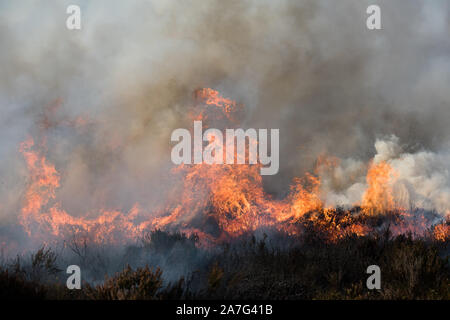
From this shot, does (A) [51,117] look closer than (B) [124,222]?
No

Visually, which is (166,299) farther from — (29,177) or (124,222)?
(29,177)

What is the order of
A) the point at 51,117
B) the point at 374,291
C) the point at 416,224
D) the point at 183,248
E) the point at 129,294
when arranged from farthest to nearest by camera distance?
the point at 51,117 → the point at 416,224 → the point at 183,248 → the point at 374,291 → the point at 129,294

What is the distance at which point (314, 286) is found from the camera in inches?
278

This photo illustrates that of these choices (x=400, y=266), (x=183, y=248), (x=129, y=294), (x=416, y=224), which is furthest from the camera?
(x=416, y=224)

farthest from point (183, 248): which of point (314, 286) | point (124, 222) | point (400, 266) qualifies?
point (124, 222)

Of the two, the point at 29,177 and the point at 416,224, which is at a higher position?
the point at 29,177

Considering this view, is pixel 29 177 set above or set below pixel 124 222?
above

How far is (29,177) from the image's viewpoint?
16.1 metres

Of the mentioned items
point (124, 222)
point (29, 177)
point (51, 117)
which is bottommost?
point (124, 222)

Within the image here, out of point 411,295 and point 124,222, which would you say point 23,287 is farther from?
point 124,222
